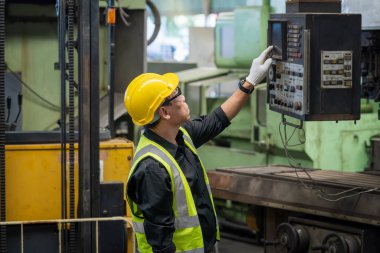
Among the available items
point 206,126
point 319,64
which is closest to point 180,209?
point 206,126

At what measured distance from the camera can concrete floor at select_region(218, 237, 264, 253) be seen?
814cm

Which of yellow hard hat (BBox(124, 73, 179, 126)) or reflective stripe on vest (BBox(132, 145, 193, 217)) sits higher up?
yellow hard hat (BBox(124, 73, 179, 126))

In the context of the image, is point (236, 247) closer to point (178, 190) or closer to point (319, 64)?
point (319, 64)

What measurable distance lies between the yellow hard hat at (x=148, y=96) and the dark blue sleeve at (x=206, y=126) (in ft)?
1.36

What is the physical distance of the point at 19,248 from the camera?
5.59 metres

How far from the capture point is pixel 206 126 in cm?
474

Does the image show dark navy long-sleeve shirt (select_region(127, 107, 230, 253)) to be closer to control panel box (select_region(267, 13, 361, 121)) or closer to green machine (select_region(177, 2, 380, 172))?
control panel box (select_region(267, 13, 361, 121))

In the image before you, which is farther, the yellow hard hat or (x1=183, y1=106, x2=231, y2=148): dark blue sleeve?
(x1=183, y1=106, x2=231, y2=148): dark blue sleeve

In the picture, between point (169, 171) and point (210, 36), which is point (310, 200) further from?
point (210, 36)

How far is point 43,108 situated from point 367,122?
3.04m

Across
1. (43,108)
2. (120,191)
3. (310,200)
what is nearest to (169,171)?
(120,191)

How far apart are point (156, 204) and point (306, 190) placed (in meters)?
1.98

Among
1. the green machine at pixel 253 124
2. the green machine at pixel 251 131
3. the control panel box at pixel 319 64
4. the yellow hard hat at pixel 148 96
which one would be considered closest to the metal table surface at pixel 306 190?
the green machine at pixel 251 131

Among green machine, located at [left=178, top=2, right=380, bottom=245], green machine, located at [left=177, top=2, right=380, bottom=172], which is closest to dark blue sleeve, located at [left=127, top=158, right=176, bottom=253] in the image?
green machine, located at [left=178, top=2, right=380, bottom=245]
